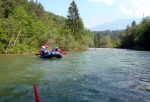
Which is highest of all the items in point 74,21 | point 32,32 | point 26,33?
point 74,21

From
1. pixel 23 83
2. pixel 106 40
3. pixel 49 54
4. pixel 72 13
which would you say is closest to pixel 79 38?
pixel 72 13

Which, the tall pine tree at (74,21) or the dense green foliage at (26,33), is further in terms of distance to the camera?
the tall pine tree at (74,21)

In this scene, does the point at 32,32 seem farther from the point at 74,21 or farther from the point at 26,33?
the point at 74,21

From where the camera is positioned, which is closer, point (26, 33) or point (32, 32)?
point (26, 33)

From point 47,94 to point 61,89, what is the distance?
1.15 meters

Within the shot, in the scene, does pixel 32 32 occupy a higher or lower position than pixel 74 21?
lower

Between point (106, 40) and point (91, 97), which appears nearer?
point (91, 97)

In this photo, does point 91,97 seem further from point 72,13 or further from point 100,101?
point 72,13

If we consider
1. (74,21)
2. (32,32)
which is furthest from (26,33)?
(74,21)

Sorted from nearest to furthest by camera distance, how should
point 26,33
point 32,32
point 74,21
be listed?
point 26,33 → point 32,32 → point 74,21

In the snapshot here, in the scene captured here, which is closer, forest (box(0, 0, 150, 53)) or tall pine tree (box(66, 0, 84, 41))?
forest (box(0, 0, 150, 53))

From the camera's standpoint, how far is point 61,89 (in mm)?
11352

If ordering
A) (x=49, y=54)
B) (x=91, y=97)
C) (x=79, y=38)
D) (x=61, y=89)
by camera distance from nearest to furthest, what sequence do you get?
(x=91, y=97), (x=61, y=89), (x=49, y=54), (x=79, y=38)

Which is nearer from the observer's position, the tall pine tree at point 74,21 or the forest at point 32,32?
the forest at point 32,32
